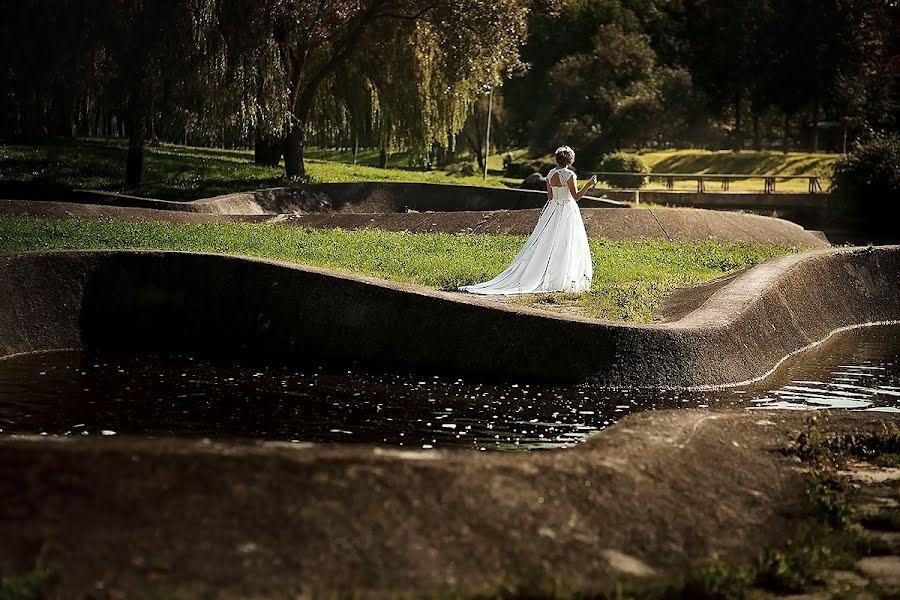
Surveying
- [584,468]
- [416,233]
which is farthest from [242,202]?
[584,468]

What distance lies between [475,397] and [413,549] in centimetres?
605

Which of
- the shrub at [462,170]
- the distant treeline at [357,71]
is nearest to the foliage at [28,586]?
the distant treeline at [357,71]

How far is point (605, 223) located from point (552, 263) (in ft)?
30.6

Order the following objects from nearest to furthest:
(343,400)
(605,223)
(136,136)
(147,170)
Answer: (343,400), (605,223), (136,136), (147,170)

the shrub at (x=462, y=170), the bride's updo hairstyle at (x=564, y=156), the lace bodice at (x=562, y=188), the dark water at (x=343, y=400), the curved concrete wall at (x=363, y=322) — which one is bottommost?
the dark water at (x=343, y=400)

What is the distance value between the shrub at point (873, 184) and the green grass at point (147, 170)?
15128mm

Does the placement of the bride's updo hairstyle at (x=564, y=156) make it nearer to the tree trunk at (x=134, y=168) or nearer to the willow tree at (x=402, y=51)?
the willow tree at (x=402, y=51)

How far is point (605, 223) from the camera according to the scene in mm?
25891

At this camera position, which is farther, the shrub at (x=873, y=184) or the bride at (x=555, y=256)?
the shrub at (x=873, y=184)

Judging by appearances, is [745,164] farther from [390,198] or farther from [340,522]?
[340,522]

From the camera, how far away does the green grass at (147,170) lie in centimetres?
3362

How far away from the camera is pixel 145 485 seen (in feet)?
15.5

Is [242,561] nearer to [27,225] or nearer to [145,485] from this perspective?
[145,485]

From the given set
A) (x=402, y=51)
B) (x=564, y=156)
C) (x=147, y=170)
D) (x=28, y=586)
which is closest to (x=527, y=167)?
(x=402, y=51)
